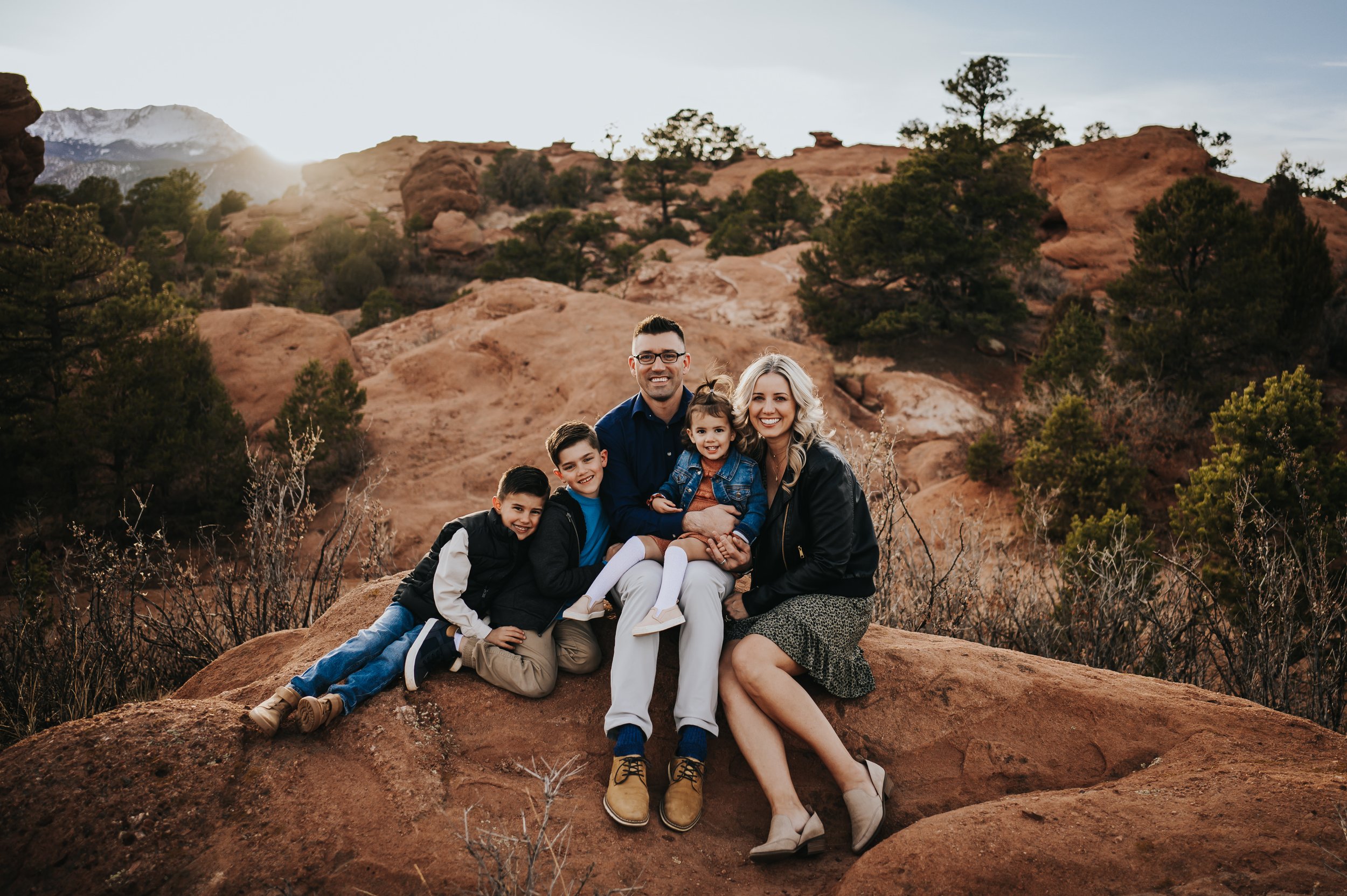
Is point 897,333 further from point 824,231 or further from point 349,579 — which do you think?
point 349,579

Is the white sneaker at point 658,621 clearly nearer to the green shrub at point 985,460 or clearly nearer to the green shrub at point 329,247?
the green shrub at point 985,460

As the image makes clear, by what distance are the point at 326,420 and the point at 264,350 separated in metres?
3.17

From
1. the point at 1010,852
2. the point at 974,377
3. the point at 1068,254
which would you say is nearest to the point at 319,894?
the point at 1010,852

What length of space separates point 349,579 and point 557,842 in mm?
7045

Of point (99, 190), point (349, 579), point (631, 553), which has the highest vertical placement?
point (99, 190)

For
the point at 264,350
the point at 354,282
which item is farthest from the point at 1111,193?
the point at 264,350

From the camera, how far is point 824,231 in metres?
17.9

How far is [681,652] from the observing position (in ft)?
9.11

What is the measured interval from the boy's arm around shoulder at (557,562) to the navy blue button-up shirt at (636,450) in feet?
1.04

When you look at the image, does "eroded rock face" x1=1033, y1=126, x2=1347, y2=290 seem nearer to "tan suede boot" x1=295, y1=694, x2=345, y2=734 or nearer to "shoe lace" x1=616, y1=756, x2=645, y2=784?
"shoe lace" x1=616, y1=756, x2=645, y2=784

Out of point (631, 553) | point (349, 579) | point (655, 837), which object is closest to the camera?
point (655, 837)

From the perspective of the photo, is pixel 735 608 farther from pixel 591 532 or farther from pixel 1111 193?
pixel 1111 193

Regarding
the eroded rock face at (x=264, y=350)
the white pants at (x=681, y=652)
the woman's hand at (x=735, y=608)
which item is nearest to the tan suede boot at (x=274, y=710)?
the white pants at (x=681, y=652)

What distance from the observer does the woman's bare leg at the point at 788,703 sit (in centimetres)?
251
